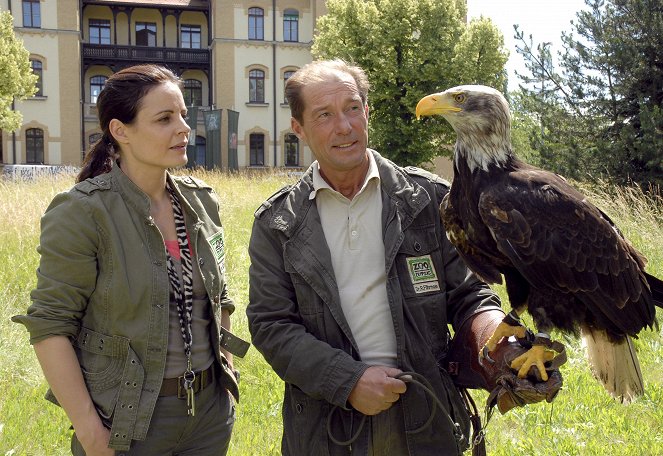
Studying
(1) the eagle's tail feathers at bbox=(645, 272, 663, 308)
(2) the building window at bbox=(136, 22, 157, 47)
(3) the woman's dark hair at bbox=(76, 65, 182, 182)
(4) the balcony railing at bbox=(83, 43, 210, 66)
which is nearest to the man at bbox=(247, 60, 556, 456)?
(3) the woman's dark hair at bbox=(76, 65, 182, 182)

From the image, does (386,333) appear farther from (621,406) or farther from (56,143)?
(56,143)

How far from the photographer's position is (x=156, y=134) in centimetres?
244

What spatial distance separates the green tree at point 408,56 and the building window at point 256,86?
12486 mm

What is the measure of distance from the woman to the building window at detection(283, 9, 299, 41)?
3488 cm

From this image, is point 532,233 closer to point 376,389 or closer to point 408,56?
point 376,389

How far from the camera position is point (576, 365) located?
5125 mm

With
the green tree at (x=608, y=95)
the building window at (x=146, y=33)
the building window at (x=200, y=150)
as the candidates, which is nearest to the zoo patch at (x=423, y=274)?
the green tree at (x=608, y=95)

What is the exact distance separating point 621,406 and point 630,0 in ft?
33.9

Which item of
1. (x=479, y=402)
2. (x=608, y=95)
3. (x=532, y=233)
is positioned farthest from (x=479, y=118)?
(x=608, y=95)

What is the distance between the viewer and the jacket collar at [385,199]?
246cm

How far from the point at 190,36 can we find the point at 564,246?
37.6m

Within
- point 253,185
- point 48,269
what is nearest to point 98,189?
point 48,269

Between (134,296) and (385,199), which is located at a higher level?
(385,199)

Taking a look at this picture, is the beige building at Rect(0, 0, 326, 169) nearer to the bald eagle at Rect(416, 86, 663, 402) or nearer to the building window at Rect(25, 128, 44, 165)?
the building window at Rect(25, 128, 44, 165)
